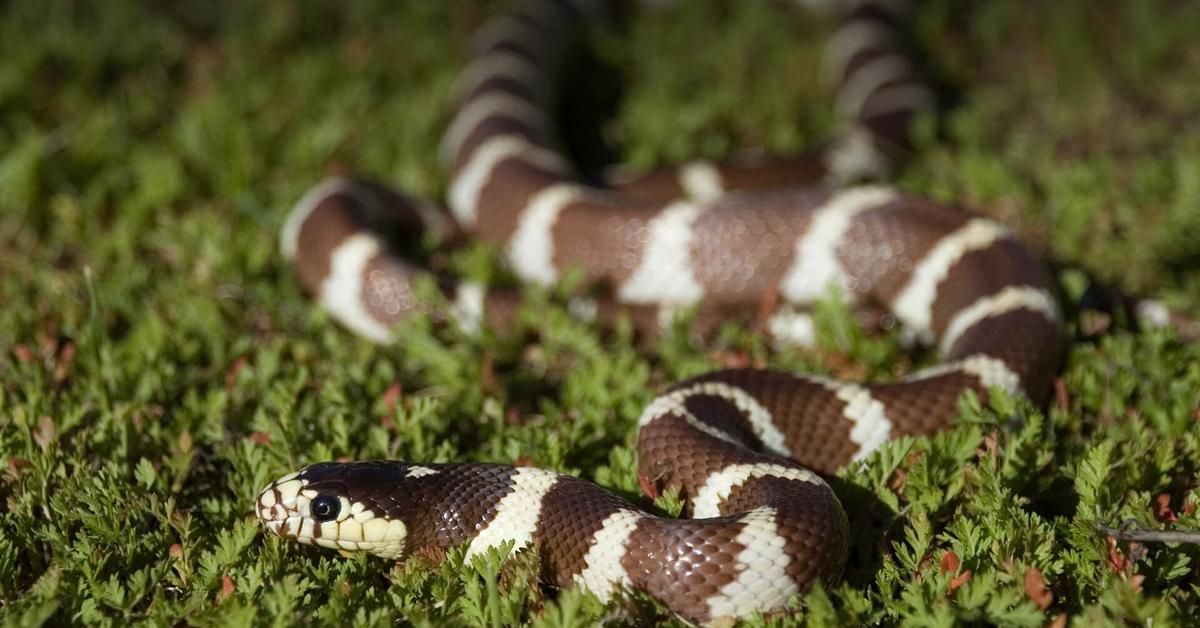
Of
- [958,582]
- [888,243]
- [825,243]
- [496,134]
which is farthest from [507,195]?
[958,582]

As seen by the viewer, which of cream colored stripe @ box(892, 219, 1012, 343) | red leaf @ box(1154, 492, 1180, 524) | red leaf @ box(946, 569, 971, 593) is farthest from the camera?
cream colored stripe @ box(892, 219, 1012, 343)

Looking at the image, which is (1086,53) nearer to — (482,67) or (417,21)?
(482,67)

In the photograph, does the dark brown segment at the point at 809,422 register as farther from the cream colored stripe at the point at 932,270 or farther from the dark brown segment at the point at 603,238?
the dark brown segment at the point at 603,238

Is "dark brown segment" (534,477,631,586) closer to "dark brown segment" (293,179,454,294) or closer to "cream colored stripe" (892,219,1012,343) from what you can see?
"cream colored stripe" (892,219,1012,343)

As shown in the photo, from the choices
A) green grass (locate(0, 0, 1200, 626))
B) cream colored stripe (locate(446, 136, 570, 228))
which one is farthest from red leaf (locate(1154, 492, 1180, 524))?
cream colored stripe (locate(446, 136, 570, 228))

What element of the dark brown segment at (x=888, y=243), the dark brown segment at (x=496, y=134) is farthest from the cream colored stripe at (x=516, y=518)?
the dark brown segment at (x=496, y=134)

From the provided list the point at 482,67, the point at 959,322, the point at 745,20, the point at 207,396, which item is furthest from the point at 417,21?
the point at 959,322

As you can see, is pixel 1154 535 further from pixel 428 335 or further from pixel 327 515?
pixel 428 335

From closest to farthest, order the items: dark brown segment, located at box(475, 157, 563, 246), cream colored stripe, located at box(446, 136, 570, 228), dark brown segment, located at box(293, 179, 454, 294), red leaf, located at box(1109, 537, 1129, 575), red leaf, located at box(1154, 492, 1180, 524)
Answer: red leaf, located at box(1109, 537, 1129, 575), red leaf, located at box(1154, 492, 1180, 524), dark brown segment, located at box(293, 179, 454, 294), dark brown segment, located at box(475, 157, 563, 246), cream colored stripe, located at box(446, 136, 570, 228)
